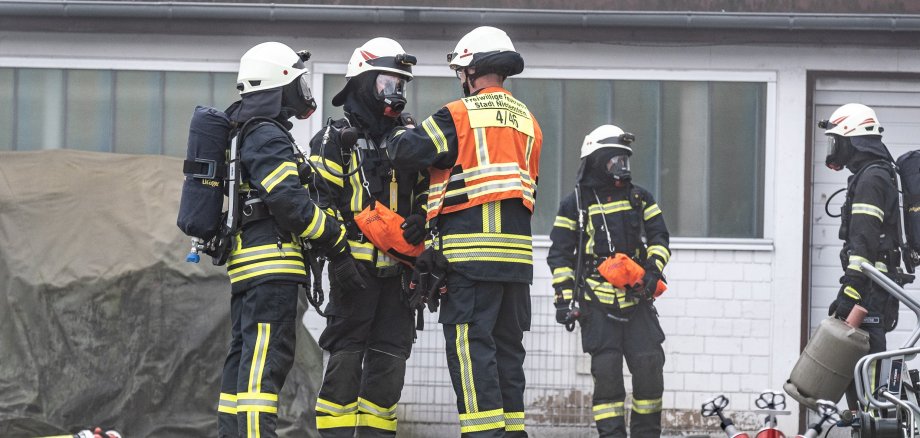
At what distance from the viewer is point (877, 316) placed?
30.1 ft

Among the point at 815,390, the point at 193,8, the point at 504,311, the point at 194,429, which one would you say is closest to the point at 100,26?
the point at 193,8

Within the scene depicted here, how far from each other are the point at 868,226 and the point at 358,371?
3727mm

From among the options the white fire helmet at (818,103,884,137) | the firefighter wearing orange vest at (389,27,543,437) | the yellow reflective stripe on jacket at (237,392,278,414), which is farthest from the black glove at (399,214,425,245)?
the white fire helmet at (818,103,884,137)

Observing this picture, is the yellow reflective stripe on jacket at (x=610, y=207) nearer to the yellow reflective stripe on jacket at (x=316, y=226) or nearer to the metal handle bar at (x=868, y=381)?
the metal handle bar at (x=868, y=381)

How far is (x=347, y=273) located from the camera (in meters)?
7.29

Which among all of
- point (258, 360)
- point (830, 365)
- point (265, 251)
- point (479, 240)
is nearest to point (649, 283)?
point (830, 365)

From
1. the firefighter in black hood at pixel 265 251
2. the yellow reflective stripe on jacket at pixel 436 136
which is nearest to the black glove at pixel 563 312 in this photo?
the firefighter in black hood at pixel 265 251

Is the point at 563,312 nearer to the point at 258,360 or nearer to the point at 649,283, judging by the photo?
the point at 649,283

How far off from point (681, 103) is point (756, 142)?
0.71 meters

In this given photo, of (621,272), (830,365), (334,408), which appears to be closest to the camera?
(334,408)

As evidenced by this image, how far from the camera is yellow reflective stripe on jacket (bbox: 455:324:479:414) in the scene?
22.6 feet

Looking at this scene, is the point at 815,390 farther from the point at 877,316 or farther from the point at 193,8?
the point at 193,8

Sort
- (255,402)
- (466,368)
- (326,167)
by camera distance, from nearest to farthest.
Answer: (255,402) → (466,368) → (326,167)

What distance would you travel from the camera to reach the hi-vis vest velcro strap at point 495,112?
7152 millimetres
